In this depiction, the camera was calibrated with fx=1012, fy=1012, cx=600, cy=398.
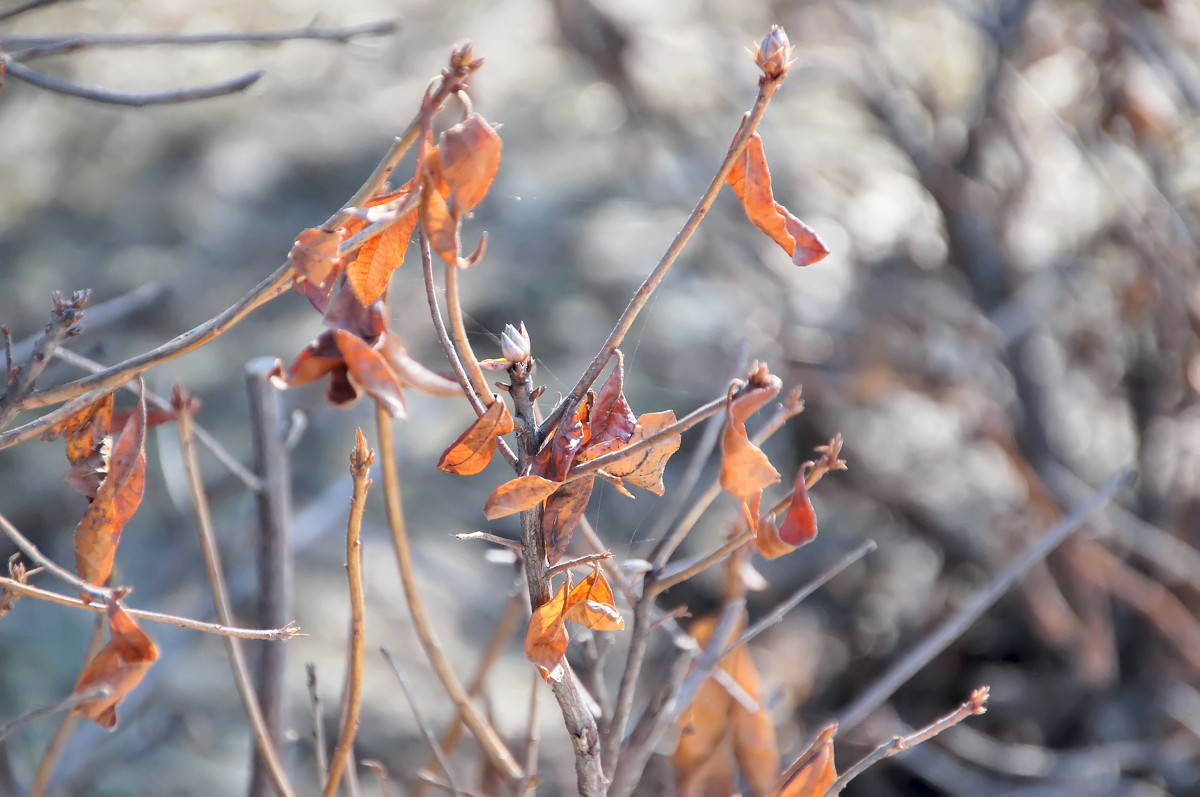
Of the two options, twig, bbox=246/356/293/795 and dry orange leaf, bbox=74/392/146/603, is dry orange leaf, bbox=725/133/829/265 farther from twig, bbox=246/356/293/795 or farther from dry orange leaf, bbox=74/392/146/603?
twig, bbox=246/356/293/795

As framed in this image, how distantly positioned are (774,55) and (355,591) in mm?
288

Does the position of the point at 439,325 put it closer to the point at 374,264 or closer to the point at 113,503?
the point at 374,264

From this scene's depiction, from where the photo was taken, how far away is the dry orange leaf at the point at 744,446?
0.37 meters

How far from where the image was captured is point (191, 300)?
7.48 ft

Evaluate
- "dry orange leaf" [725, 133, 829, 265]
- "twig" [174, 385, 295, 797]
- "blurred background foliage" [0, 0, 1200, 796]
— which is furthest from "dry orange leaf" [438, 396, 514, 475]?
"blurred background foliage" [0, 0, 1200, 796]

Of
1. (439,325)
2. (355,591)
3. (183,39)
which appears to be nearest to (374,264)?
(439,325)

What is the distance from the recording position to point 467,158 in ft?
1.17

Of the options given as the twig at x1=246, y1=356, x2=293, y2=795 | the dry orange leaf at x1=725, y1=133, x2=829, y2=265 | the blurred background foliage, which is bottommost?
the blurred background foliage

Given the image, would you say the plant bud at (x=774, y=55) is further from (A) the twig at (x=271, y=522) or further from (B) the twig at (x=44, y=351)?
(A) the twig at (x=271, y=522)

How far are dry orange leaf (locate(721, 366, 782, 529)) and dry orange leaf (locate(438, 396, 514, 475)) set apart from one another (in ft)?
0.29

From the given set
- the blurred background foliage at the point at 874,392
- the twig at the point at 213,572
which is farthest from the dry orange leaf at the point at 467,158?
the blurred background foliage at the point at 874,392

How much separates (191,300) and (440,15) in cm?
167

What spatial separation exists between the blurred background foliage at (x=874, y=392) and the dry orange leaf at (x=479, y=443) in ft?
2.10

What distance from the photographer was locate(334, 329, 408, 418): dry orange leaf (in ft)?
1.31
